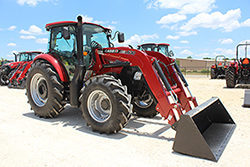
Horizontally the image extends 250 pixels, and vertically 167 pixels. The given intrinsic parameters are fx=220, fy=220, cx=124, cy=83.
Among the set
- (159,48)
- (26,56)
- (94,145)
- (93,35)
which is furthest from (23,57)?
(94,145)

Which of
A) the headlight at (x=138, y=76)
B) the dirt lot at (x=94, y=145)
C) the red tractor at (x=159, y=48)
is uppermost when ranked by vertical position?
the red tractor at (x=159, y=48)

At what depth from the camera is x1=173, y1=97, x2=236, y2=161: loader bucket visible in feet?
10.3

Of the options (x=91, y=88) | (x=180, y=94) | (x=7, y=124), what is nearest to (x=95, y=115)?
(x=91, y=88)

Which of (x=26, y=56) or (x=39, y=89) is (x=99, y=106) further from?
(x=26, y=56)

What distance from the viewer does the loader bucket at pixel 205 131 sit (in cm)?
314

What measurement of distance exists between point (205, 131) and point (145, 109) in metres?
1.90

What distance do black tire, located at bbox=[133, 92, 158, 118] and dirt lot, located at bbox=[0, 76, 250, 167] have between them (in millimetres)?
250

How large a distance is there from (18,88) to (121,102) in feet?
36.0

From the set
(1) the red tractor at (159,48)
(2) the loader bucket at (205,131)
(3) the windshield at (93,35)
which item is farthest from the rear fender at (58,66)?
(1) the red tractor at (159,48)

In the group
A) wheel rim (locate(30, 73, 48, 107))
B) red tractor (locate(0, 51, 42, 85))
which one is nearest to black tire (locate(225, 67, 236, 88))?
wheel rim (locate(30, 73, 48, 107))

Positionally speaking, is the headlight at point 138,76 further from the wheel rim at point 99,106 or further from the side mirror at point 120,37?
the side mirror at point 120,37

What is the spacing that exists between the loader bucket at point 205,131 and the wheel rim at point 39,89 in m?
3.70

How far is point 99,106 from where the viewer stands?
4.63 meters

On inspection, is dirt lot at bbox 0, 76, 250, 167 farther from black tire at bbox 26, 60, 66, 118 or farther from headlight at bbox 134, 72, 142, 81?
headlight at bbox 134, 72, 142, 81
